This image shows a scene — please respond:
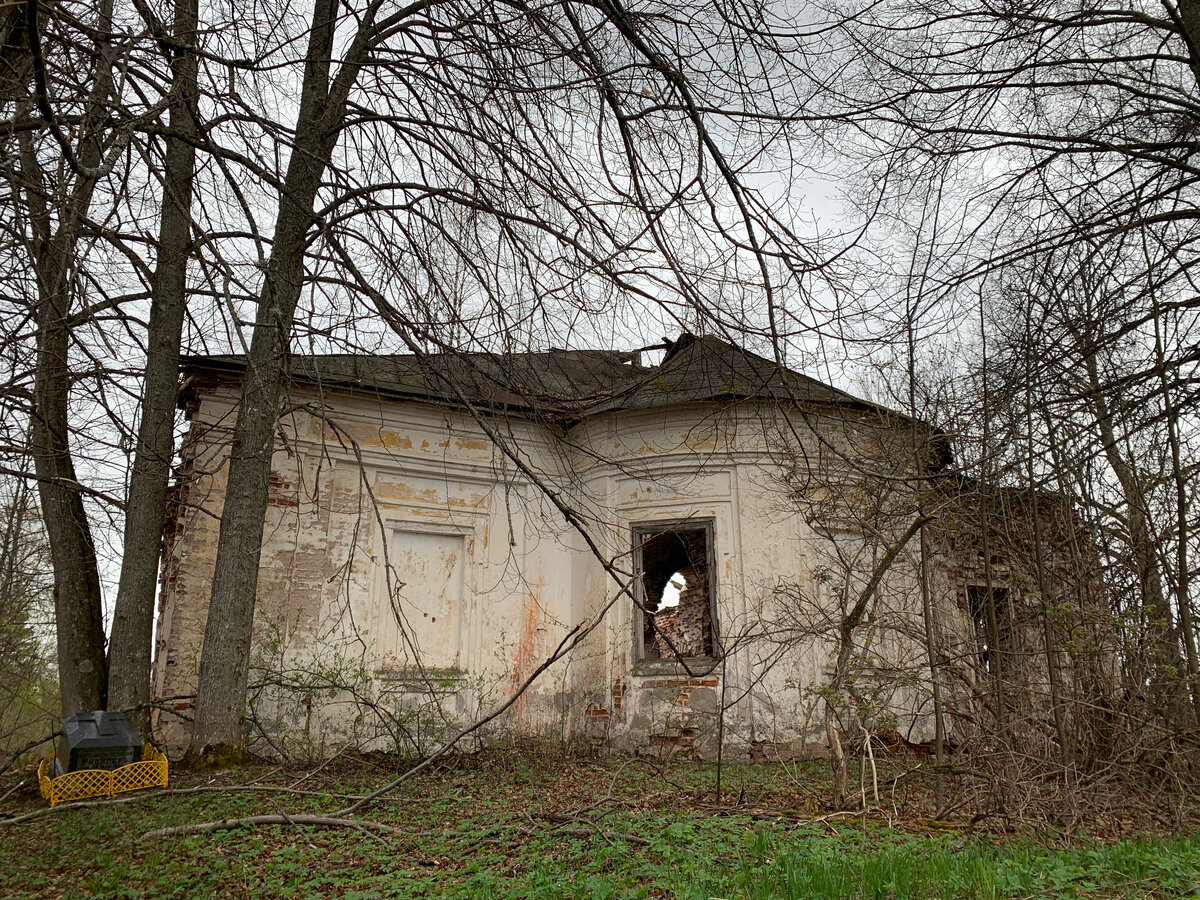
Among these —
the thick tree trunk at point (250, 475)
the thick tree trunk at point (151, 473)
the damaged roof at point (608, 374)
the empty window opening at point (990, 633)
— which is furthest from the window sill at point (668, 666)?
the thick tree trunk at point (151, 473)

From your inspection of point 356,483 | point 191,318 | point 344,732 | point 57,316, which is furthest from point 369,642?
point 57,316

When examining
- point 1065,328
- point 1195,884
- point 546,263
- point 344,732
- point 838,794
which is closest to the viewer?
point 1195,884

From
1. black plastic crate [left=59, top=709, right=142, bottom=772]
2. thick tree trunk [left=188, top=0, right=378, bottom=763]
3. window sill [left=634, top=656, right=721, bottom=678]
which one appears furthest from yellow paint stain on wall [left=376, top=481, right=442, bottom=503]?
black plastic crate [left=59, top=709, right=142, bottom=772]

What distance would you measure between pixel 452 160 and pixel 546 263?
3.35 ft

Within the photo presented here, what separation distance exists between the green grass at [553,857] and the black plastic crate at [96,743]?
48 centimetres

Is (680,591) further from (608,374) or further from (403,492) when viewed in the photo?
(608,374)

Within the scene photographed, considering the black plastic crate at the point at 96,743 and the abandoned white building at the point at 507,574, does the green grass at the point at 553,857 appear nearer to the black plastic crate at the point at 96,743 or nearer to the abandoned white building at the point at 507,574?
the black plastic crate at the point at 96,743

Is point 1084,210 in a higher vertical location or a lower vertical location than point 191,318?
higher

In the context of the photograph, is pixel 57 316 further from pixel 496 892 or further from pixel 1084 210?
pixel 1084 210

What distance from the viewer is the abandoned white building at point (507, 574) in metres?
9.44

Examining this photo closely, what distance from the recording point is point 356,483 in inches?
410

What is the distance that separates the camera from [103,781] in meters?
5.94

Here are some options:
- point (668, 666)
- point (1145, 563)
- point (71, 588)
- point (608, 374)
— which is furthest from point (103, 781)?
point (1145, 563)

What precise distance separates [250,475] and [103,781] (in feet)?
8.49
